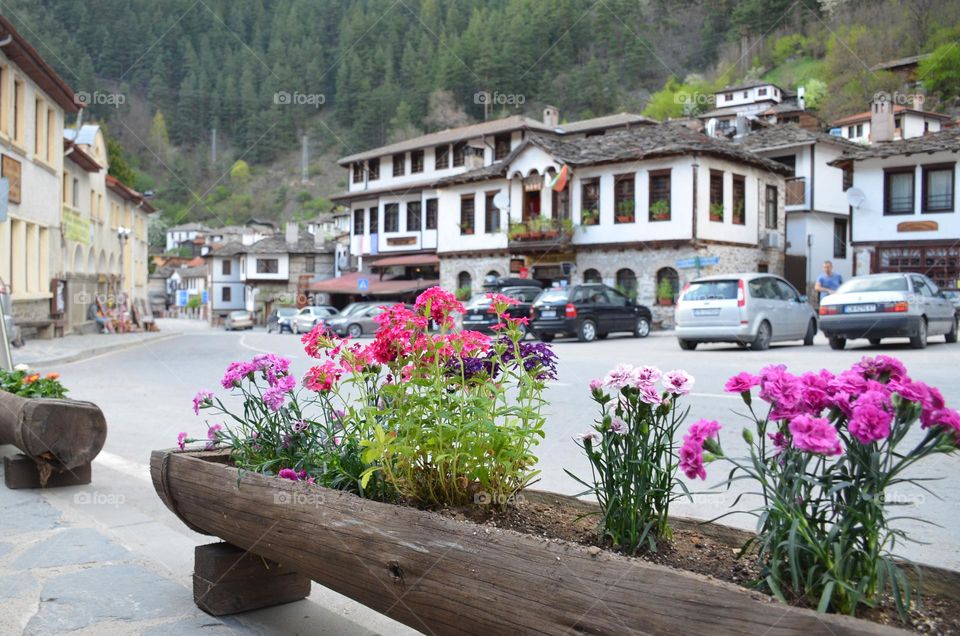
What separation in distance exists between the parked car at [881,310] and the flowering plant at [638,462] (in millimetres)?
14601

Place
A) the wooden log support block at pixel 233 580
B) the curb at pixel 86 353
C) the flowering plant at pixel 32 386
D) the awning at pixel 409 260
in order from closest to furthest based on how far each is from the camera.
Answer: the wooden log support block at pixel 233 580, the flowering plant at pixel 32 386, the curb at pixel 86 353, the awning at pixel 409 260

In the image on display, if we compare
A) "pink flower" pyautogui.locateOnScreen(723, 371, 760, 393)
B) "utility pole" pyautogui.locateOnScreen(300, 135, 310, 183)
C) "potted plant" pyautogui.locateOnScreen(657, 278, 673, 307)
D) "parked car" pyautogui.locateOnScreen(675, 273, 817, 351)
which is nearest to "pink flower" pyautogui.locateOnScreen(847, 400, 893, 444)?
"pink flower" pyautogui.locateOnScreen(723, 371, 760, 393)

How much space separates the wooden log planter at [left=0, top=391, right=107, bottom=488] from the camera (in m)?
5.23

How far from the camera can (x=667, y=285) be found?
31656 millimetres

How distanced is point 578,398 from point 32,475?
6031mm

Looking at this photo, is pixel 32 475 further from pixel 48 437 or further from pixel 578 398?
pixel 578 398

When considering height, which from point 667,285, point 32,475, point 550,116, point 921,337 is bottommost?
point 32,475

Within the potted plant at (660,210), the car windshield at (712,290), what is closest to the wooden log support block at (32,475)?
the car windshield at (712,290)

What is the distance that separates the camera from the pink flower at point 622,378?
2449mm

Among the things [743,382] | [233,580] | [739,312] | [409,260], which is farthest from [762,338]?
[409,260]

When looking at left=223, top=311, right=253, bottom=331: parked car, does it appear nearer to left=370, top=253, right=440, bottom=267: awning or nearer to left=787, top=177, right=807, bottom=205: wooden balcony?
left=370, top=253, right=440, bottom=267: awning

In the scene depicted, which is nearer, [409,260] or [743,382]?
[743,382]

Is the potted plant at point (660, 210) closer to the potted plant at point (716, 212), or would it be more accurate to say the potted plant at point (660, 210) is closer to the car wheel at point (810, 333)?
the potted plant at point (716, 212)

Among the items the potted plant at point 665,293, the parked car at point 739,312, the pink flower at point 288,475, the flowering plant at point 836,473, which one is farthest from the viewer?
the potted plant at point 665,293
